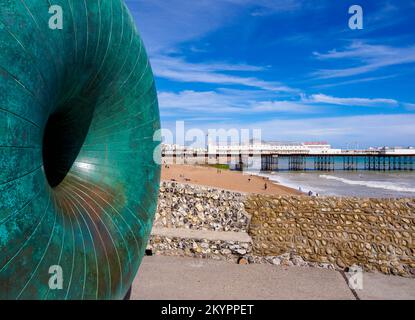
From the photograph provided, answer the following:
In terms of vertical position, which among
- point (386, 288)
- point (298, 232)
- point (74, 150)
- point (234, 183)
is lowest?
point (386, 288)

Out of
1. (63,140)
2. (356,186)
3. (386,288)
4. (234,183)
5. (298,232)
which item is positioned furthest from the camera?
(356,186)

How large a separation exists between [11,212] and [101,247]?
2.57 feet

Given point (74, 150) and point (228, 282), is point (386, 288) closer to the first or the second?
point (228, 282)

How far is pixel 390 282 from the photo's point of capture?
20.8 ft

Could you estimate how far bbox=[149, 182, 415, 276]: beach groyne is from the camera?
6.94 meters

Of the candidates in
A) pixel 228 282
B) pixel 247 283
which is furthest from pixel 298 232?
pixel 228 282

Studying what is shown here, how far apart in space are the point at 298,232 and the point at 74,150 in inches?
228

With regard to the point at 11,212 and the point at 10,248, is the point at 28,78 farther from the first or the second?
the point at 10,248

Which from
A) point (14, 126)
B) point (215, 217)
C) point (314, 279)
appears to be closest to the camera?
point (14, 126)

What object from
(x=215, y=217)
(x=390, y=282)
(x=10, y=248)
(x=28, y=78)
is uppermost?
(x=28, y=78)

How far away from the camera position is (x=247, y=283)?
19.3 feet

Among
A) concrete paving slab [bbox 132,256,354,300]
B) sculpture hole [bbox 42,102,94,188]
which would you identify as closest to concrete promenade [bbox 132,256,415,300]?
concrete paving slab [bbox 132,256,354,300]
